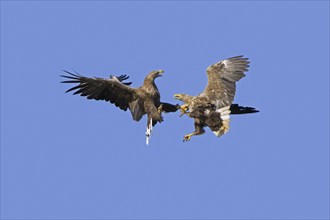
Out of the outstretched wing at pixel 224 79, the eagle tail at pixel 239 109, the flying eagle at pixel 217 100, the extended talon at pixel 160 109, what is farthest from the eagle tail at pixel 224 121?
the extended talon at pixel 160 109

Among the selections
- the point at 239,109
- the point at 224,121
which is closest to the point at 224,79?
the point at 239,109

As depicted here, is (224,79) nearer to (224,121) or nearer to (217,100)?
(217,100)

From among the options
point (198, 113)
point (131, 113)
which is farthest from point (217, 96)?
point (131, 113)

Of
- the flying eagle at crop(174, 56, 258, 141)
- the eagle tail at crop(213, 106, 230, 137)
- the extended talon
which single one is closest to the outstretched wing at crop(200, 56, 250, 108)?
the flying eagle at crop(174, 56, 258, 141)

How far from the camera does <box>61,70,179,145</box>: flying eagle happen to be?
18.9m

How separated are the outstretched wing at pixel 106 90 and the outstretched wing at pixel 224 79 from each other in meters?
1.66

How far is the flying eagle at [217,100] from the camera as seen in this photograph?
1809 cm

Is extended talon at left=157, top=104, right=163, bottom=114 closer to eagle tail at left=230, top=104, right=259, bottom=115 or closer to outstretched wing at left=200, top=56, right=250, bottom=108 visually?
outstretched wing at left=200, top=56, right=250, bottom=108

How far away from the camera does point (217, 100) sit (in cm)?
1855

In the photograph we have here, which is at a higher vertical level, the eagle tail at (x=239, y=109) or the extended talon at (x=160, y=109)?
the eagle tail at (x=239, y=109)

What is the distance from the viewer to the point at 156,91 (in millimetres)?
19031

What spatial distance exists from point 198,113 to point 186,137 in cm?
67

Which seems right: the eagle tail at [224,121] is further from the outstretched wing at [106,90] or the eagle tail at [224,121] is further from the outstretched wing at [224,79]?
the outstretched wing at [106,90]

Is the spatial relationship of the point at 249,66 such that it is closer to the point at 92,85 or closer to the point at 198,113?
the point at 198,113
